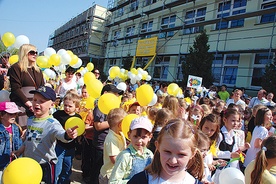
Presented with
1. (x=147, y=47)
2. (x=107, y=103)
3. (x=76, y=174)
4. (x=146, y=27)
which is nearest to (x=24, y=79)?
(x=107, y=103)

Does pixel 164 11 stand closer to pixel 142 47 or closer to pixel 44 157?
pixel 142 47

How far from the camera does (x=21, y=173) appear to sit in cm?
150

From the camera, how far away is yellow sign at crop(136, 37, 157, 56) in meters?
19.6

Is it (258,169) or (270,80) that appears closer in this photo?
(258,169)

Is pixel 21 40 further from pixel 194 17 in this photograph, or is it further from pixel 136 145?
pixel 194 17

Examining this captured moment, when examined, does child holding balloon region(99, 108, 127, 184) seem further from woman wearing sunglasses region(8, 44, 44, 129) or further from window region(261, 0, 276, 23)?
window region(261, 0, 276, 23)

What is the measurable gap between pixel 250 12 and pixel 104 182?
43.5 ft

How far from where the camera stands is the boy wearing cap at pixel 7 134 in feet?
7.50

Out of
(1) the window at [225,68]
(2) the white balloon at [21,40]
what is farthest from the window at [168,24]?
(2) the white balloon at [21,40]

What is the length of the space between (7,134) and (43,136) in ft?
1.29

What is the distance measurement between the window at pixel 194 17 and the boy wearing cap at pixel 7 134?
15772 mm

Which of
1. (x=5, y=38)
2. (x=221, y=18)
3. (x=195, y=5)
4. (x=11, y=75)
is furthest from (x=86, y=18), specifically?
(x=11, y=75)

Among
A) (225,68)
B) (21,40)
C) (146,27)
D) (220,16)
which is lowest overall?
(21,40)

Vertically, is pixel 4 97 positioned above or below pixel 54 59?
below
